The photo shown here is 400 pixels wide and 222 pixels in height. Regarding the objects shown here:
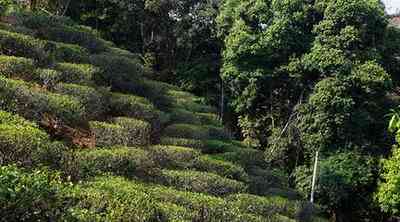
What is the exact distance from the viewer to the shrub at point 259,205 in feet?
27.1

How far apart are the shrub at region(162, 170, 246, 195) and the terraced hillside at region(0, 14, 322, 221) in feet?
0.05

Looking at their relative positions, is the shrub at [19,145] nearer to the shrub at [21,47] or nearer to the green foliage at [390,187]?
the shrub at [21,47]

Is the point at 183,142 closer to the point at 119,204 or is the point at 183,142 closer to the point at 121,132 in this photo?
the point at 121,132

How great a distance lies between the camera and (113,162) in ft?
23.8

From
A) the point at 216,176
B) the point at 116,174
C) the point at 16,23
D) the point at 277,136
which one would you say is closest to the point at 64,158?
the point at 116,174

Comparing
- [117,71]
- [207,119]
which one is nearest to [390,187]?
[207,119]

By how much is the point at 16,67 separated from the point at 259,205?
4.13m

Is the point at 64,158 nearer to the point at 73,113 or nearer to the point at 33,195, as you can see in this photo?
the point at 73,113

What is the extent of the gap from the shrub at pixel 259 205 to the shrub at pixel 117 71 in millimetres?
3487

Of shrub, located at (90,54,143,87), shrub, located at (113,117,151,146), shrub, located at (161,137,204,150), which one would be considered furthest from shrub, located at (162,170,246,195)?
shrub, located at (90,54,143,87)

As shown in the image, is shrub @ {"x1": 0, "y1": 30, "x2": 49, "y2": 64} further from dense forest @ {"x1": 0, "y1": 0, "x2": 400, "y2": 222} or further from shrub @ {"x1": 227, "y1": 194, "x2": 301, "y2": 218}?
shrub @ {"x1": 227, "y1": 194, "x2": 301, "y2": 218}

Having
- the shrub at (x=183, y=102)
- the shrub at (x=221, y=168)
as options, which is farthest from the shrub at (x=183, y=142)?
the shrub at (x=183, y=102)

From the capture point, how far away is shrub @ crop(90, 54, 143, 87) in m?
10.6

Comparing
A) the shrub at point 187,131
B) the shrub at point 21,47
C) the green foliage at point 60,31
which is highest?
the green foliage at point 60,31
